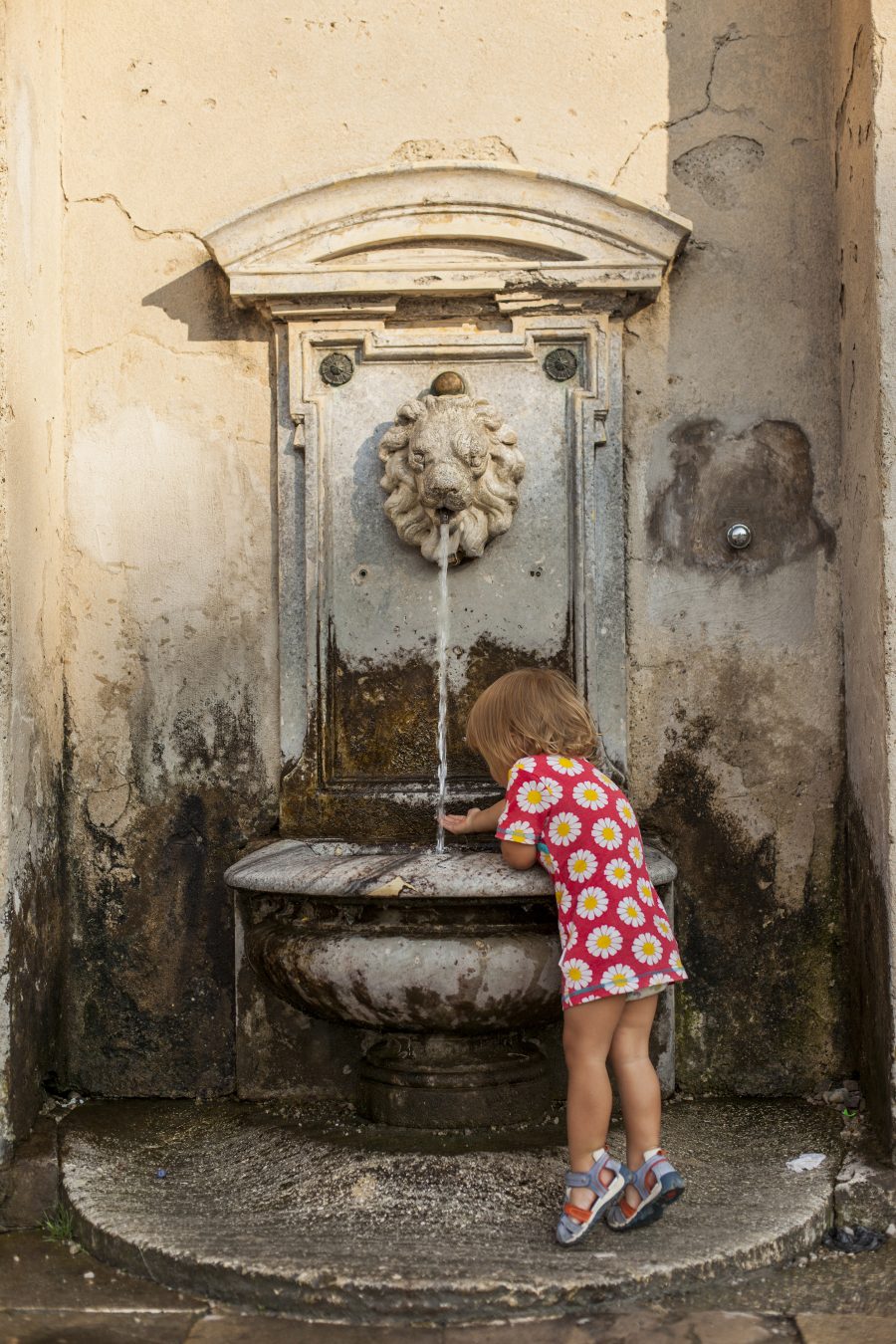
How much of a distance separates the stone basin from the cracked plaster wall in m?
0.41

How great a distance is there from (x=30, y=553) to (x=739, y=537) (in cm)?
176

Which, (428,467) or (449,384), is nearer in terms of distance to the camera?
(428,467)

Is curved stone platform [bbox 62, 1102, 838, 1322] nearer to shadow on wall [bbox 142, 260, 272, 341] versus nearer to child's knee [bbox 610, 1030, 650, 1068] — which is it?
child's knee [bbox 610, 1030, 650, 1068]

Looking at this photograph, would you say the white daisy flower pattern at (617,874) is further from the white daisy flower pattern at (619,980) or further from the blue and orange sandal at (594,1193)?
the blue and orange sandal at (594,1193)

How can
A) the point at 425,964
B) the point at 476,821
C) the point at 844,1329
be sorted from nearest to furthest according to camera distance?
the point at 844,1329 < the point at 425,964 < the point at 476,821

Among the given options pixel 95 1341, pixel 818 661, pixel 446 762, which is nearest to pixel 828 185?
pixel 818 661

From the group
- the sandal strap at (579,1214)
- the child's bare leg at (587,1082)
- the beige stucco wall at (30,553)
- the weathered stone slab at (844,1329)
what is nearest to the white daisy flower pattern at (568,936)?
the child's bare leg at (587,1082)

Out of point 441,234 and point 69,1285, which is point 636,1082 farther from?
point 441,234

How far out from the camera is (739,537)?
3625mm

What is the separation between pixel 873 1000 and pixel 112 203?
109 inches

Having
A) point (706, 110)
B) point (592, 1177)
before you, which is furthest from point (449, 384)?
point (592, 1177)

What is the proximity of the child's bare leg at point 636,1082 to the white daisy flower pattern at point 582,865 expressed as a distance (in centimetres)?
26

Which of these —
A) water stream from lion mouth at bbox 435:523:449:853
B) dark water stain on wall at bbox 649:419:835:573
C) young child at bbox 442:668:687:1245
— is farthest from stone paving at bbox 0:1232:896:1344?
dark water stain on wall at bbox 649:419:835:573

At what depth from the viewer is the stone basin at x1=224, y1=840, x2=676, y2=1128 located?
118 inches
